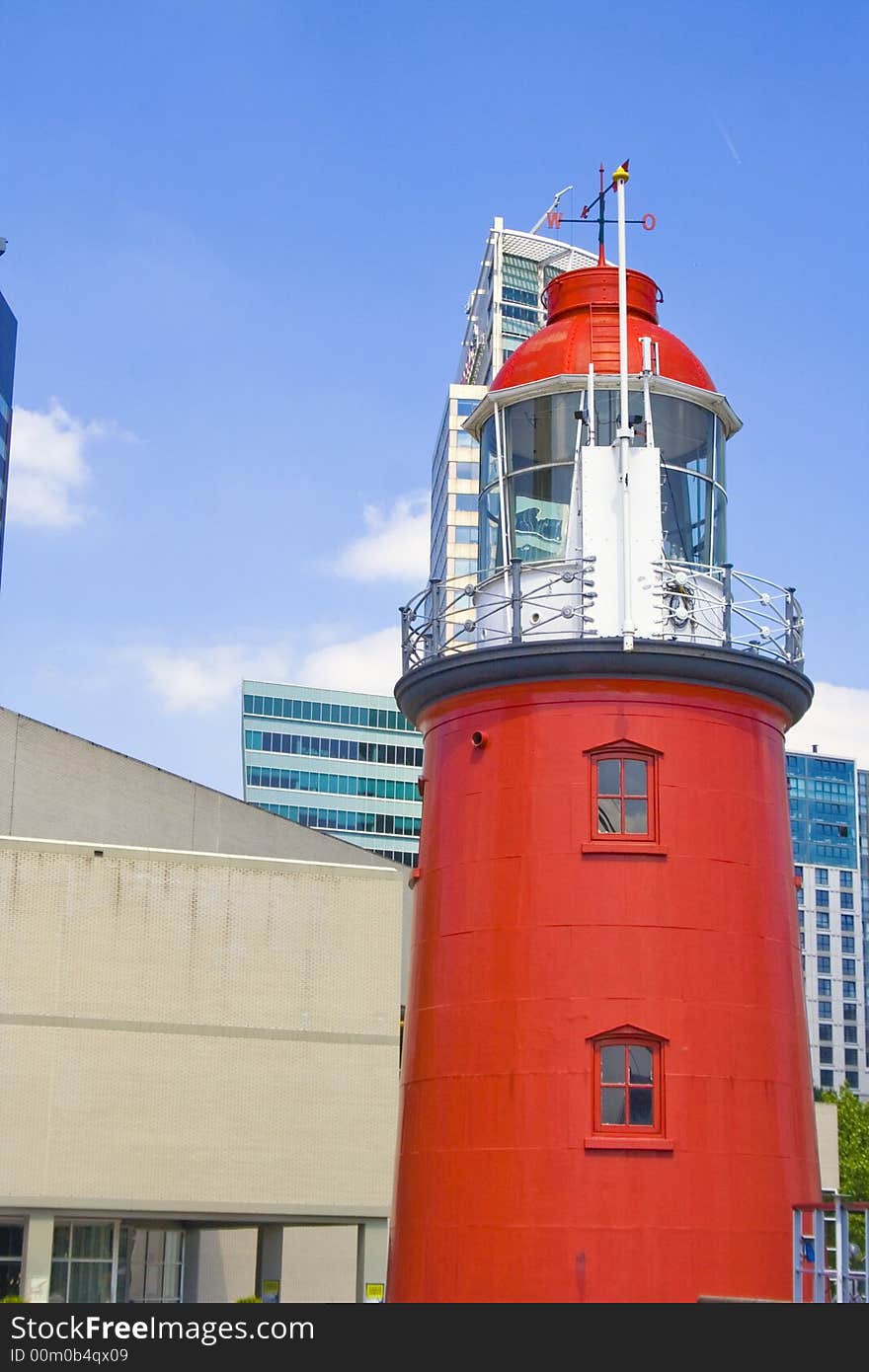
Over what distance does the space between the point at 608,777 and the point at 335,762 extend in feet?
493

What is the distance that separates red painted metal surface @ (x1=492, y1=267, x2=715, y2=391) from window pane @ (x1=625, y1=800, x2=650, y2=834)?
18.8ft

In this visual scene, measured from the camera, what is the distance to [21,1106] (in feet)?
116

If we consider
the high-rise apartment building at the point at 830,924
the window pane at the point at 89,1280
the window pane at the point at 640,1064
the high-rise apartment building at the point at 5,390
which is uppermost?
the high-rise apartment building at the point at 5,390

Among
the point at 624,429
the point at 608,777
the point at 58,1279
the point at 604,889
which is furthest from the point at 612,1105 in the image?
the point at 58,1279

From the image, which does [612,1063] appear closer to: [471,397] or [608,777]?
[608,777]

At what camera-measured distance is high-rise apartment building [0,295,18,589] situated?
5674 inches

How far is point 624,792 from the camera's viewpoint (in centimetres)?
2139

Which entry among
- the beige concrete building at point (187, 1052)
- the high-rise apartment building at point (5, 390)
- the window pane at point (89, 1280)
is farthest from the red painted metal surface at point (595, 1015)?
the high-rise apartment building at point (5, 390)

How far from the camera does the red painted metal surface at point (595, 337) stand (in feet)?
76.6

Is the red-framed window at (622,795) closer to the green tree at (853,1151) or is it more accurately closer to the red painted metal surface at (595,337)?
the red painted metal surface at (595,337)

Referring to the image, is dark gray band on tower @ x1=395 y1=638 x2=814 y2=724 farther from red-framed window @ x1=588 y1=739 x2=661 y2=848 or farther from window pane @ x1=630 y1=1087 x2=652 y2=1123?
window pane @ x1=630 y1=1087 x2=652 y2=1123

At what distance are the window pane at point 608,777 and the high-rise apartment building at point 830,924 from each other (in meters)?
165
